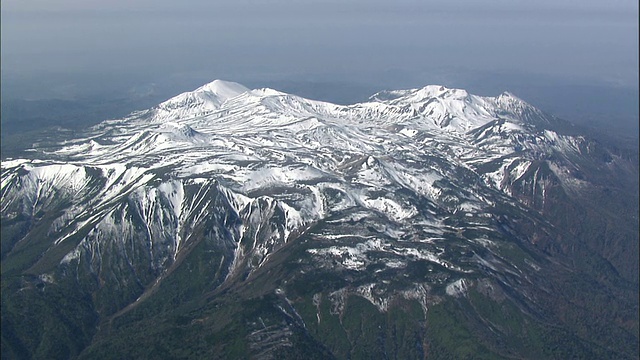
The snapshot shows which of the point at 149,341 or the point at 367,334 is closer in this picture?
the point at 149,341

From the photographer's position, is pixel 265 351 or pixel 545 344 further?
pixel 545 344

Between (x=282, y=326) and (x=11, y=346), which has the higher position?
(x=282, y=326)

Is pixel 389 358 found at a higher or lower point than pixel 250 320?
lower

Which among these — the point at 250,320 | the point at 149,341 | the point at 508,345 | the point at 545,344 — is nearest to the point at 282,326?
the point at 250,320

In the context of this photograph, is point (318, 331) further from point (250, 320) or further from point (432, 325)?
point (432, 325)

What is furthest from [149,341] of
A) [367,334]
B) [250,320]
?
[367,334]

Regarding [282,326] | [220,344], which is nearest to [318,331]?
[282,326]

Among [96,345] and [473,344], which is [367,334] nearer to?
[473,344]
